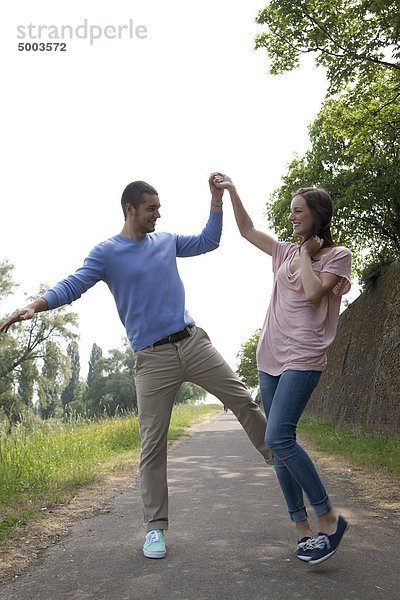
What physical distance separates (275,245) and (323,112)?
1950 centimetres

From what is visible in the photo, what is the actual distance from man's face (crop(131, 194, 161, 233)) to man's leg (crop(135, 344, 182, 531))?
0.82 metres

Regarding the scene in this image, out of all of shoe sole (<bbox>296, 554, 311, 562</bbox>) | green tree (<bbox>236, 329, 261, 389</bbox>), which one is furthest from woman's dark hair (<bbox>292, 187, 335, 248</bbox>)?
green tree (<bbox>236, 329, 261, 389</bbox>)

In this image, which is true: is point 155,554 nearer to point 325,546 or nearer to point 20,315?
point 325,546

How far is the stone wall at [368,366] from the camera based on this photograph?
46.2ft

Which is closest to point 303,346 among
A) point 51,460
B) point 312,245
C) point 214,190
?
point 312,245

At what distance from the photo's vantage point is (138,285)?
451cm

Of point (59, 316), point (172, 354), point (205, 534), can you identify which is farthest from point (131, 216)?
point (59, 316)

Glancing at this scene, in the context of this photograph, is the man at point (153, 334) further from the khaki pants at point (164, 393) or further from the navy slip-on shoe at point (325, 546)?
the navy slip-on shoe at point (325, 546)

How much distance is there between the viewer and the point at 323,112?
22578 mm

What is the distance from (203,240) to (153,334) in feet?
2.94

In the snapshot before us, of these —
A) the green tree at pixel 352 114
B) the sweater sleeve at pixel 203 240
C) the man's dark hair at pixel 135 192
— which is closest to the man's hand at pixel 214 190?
the sweater sleeve at pixel 203 240

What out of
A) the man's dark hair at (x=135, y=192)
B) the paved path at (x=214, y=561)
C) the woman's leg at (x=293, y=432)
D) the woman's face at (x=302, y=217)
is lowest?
the paved path at (x=214, y=561)

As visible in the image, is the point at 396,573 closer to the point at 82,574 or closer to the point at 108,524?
the point at 82,574

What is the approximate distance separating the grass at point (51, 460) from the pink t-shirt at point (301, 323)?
238cm
